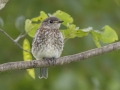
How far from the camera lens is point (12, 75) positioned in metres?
7.59

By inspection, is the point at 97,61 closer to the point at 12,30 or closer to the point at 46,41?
the point at 12,30

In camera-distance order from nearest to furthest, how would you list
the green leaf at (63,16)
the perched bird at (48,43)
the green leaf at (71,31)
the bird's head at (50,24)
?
the green leaf at (71,31)
the green leaf at (63,16)
the perched bird at (48,43)
the bird's head at (50,24)

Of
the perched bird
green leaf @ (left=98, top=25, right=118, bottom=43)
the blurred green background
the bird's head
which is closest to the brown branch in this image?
green leaf @ (left=98, top=25, right=118, bottom=43)

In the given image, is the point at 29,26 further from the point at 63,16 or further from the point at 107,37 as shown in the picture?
the point at 107,37

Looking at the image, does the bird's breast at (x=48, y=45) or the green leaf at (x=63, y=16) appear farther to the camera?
the bird's breast at (x=48, y=45)

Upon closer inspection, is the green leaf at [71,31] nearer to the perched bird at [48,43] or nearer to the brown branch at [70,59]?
the brown branch at [70,59]

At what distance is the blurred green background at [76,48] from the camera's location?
7035 mm

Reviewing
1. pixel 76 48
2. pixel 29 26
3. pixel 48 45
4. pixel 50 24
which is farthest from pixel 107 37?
pixel 76 48

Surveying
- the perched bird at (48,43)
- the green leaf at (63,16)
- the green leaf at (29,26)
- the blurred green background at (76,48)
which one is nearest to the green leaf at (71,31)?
the green leaf at (63,16)

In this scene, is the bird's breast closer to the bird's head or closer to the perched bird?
the perched bird

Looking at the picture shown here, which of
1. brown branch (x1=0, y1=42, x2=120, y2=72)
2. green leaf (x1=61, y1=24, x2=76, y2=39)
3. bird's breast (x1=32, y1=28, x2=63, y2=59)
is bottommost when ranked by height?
brown branch (x1=0, y1=42, x2=120, y2=72)

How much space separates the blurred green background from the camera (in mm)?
7035

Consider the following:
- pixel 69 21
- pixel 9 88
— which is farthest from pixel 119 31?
pixel 69 21

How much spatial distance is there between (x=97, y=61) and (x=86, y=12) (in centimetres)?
64
